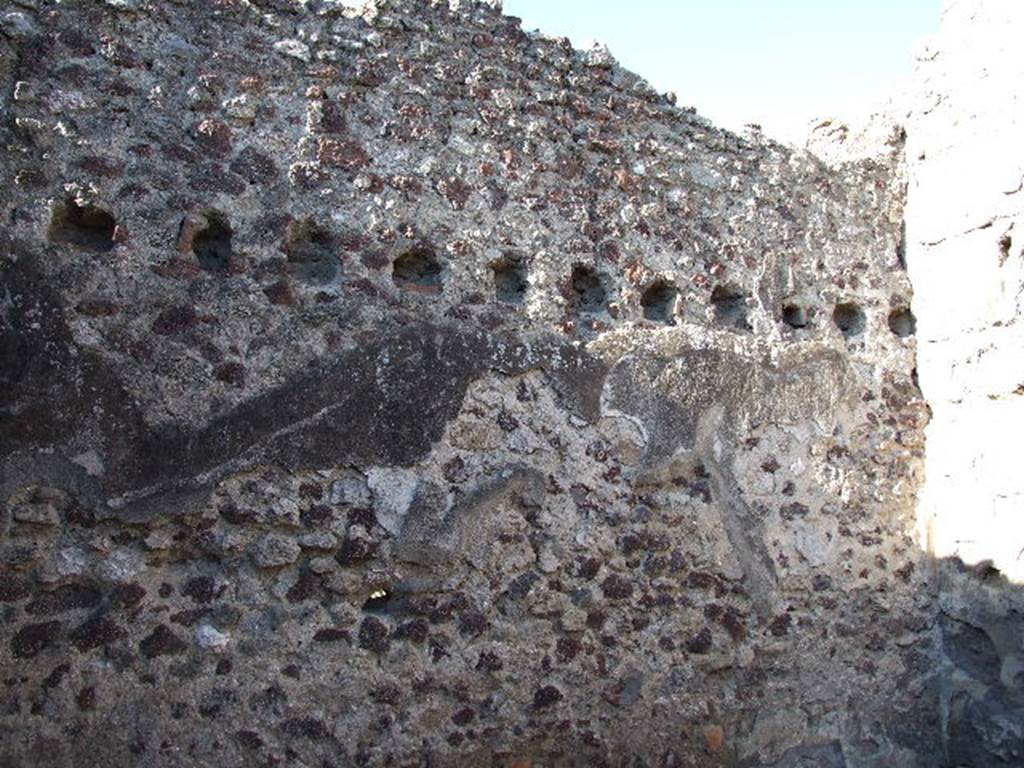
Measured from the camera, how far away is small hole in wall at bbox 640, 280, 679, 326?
415 centimetres

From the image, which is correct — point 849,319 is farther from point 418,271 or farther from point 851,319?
point 418,271

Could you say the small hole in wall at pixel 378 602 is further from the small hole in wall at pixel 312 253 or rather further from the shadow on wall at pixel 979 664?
the shadow on wall at pixel 979 664

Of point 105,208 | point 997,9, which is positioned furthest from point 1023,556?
point 105,208

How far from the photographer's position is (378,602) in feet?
11.1

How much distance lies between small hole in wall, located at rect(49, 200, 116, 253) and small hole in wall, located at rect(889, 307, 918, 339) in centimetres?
340

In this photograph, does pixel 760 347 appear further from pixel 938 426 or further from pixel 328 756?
pixel 328 756

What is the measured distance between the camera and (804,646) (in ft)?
13.5

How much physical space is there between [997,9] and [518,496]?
3.10 metres

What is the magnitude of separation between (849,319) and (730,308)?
68 cm

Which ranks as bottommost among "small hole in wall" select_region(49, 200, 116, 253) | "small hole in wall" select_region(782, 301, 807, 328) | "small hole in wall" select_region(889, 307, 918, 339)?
"small hole in wall" select_region(49, 200, 116, 253)

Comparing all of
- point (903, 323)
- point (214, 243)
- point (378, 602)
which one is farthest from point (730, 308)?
point (214, 243)

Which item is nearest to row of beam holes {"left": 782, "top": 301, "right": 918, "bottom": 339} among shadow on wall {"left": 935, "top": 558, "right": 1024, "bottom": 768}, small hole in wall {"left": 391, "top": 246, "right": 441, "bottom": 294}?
shadow on wall {"left": 935, "top": 558, "right": 1024, "bottom": 768}

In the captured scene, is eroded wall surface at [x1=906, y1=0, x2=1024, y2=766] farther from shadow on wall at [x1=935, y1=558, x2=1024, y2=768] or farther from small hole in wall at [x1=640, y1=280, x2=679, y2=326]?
small hole in wall at [x1=640, y1=280, x2=679, y2=326]

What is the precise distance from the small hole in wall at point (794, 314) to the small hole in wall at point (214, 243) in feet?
7.87
